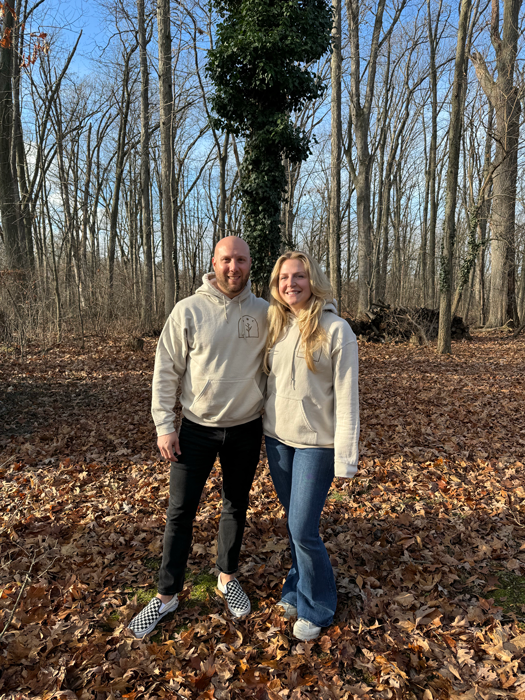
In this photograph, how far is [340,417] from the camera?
7.83ft

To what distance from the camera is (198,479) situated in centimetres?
269

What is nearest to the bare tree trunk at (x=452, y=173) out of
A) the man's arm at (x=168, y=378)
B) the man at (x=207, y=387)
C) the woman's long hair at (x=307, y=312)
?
the woman's long hair at (x=307, y=312)

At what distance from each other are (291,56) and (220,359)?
8251 mm

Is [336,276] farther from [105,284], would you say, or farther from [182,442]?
[182,442]

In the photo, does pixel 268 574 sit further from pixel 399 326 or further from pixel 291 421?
pixel 399 326

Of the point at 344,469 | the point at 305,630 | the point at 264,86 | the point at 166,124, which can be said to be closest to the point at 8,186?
the point at 166,124

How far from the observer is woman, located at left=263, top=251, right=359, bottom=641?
2387 millimetres

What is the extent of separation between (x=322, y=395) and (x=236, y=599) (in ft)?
5.14

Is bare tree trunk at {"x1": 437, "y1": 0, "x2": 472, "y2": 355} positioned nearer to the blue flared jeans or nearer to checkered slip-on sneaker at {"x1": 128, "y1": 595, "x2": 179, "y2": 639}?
the blue flared jeans

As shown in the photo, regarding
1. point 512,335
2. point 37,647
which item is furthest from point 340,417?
point 512,335

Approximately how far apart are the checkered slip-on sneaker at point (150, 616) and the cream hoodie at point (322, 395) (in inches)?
53.3

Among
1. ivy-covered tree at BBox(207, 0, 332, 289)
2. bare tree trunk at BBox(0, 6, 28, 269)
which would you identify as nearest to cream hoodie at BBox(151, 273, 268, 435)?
ivy-covered tree at BBox(207, 0, 332, 289)

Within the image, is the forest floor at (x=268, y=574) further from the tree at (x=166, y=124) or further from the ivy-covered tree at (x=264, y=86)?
the tree at (x=166, y=124)

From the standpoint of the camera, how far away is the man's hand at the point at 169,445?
2.58 m
